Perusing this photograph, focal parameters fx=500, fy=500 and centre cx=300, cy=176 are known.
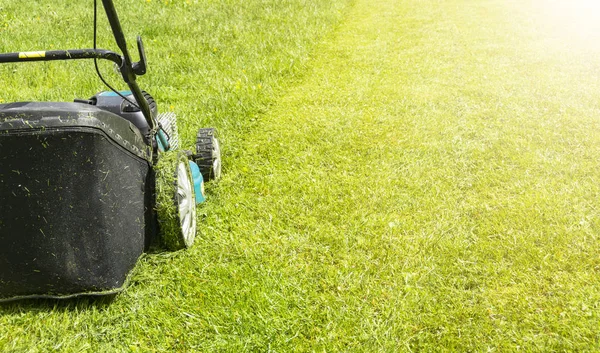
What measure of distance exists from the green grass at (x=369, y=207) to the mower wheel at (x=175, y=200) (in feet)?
0.49

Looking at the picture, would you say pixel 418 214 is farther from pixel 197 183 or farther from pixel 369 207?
pixel 197 183

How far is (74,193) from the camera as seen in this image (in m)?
2.18

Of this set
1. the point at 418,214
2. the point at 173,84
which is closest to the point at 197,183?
the point at 418,214

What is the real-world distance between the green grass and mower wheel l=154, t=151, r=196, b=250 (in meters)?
0.15

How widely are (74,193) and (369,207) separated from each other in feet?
6.54

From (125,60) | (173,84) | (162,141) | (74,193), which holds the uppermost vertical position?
(125,60)

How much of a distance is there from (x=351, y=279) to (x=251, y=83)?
324 cm

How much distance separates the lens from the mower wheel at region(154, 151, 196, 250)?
2.64 meters

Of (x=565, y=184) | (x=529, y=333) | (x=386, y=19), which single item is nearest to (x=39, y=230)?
(x=529, y=333)

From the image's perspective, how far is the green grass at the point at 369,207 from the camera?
2520mm

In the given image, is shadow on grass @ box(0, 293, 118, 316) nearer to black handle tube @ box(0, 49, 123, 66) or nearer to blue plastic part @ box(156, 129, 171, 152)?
blue plastic part @ box(156, 129, 171, 152)

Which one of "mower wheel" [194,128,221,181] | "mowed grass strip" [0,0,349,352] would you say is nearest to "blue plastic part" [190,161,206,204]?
"mowed grass strip" [0,0,349,352]

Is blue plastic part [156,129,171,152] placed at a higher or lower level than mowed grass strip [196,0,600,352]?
higher

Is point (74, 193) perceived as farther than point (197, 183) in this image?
No
